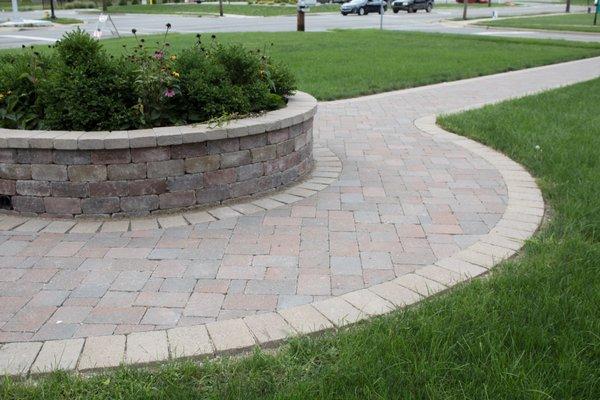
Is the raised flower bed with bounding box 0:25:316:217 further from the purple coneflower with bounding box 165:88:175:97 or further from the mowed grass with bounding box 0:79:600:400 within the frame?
the mowed grass with bounding box 0:79:600:400

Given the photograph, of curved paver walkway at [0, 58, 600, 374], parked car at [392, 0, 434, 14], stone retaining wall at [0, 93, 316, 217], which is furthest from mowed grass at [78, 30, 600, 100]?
parked car at [392, 0, 434, 14]

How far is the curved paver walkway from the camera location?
3.03 meters

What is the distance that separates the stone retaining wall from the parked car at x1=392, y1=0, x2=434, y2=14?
40676mm

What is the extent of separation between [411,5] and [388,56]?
30.1 meters

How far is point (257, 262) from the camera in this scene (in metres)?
3.89

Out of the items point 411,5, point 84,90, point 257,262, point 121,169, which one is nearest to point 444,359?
point 257,262

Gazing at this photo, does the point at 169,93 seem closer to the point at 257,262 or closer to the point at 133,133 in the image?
the point at 133,133

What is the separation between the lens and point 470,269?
378 centimetres

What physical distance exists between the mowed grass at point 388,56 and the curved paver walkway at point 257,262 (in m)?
5.12

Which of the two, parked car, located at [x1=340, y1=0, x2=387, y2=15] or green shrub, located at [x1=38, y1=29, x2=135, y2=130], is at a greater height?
parked car, located at [x1=340, y1=0, x2=387, y2=15]

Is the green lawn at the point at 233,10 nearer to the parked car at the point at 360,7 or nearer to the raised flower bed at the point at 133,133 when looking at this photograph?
the parked car at the point at 360,7

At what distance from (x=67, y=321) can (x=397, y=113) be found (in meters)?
6.69

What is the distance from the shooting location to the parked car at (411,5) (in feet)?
140

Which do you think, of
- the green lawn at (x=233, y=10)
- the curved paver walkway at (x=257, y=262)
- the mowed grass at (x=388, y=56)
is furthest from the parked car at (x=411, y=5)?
the curved paver walkway at (x=257, y=262)
